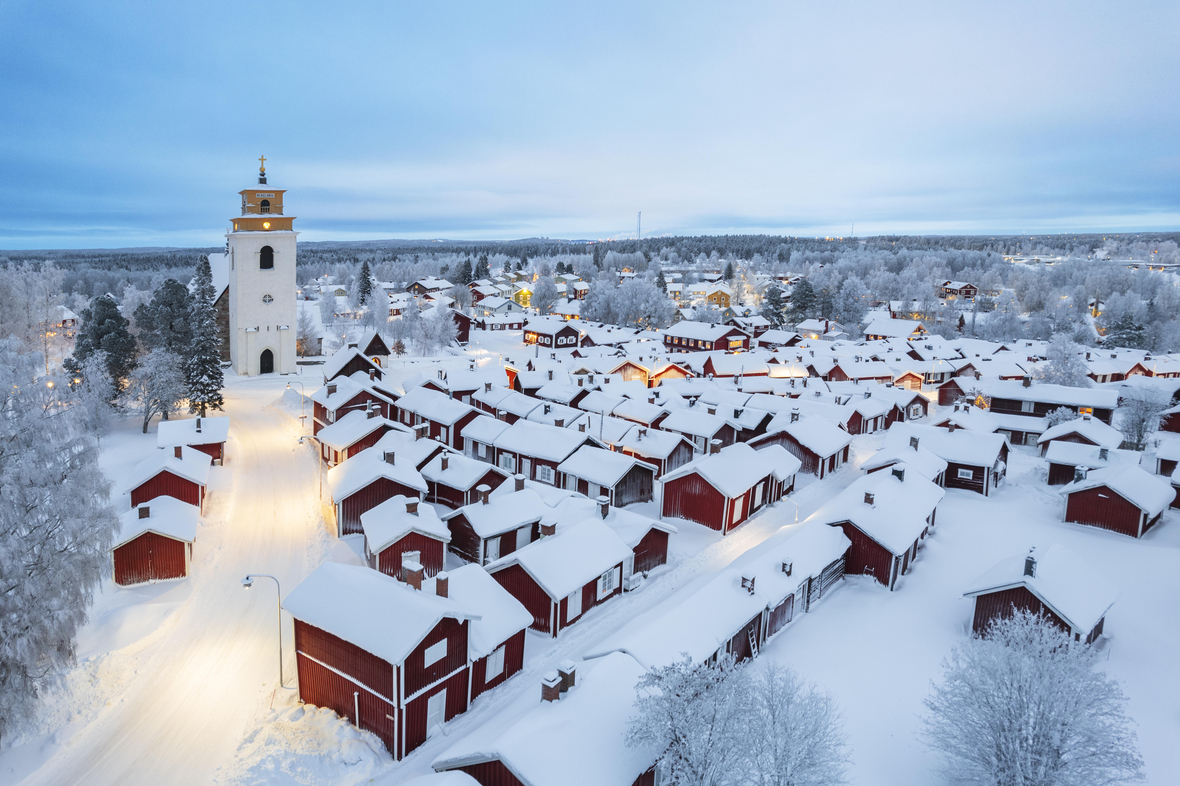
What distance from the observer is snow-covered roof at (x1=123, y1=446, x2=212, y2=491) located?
29641 millimetres

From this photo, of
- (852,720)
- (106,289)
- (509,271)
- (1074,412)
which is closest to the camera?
(852,720)

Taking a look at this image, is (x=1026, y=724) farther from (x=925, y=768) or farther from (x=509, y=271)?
(x=509, y=271)

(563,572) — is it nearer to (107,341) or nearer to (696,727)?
(696,727)

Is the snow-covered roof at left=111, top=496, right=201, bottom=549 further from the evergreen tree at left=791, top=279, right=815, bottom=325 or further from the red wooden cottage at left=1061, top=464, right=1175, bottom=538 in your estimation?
the evergreen tree at left=791, top=279, right=815, bottom=325

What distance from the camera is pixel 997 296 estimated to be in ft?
419

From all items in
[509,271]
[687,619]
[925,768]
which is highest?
[509,271]

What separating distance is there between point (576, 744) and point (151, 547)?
61.1 ft

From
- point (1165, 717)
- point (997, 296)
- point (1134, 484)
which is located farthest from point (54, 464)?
point (997, 296)

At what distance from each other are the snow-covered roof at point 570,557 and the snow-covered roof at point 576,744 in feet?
21.3

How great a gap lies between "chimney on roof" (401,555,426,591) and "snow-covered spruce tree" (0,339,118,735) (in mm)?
7292

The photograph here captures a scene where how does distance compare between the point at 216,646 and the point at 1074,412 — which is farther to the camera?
the point at 1074,412

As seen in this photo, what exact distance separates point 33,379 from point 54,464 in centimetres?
223

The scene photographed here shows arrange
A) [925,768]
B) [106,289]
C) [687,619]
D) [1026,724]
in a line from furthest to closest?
[106,289]
[687,619]
[925,768]
[1026,724]

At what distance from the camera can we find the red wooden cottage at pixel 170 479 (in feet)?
97.1
